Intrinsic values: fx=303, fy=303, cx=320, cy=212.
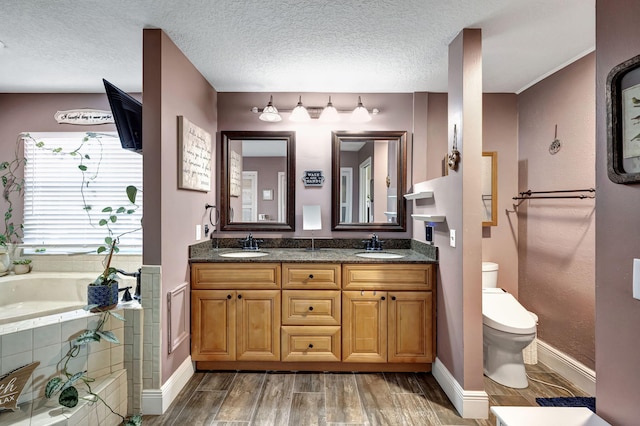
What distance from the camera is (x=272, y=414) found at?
6.20 feet

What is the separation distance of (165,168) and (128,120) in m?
0.43

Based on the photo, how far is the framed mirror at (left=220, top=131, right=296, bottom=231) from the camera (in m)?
2.92

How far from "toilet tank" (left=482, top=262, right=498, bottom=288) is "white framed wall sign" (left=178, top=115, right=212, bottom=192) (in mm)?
2527

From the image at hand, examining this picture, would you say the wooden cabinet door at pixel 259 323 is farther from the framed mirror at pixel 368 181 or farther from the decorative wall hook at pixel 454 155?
the decorative wall hook at pixel 454 155

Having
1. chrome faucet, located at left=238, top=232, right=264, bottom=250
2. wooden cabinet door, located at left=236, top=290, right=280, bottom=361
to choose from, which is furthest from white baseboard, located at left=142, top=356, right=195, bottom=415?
chrome faucet, located at left=238, top=232, right=264, bottom=250

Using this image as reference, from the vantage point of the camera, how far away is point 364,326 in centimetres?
234

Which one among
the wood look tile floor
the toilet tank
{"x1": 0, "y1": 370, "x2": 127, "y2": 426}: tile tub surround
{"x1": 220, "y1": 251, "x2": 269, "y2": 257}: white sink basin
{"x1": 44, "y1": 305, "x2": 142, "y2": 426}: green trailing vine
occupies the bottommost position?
the wood look tile floor

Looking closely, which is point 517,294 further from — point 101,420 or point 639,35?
point 101,420

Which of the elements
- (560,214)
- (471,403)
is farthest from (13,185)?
(560,214)

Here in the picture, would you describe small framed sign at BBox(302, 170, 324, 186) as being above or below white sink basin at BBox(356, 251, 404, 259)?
above

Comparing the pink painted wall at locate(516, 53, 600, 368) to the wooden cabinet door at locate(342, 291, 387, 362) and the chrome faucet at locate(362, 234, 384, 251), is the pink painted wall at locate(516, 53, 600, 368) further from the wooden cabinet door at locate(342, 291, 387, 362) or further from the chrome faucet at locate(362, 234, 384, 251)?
the wooden cabinet door at locate(342, 291, 387, 362)

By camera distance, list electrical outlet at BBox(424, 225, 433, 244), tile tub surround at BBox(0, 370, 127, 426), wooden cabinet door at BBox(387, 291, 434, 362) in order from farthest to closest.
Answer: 1. electrical outlet at BBox(424, 225, 433, 244)
2. wooden cabinet door at BBox(387, 291, 434, 362)
3. tile tub surround at BBox(0, 370, 127, 426)

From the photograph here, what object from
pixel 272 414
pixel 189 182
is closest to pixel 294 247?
pixel 189 182

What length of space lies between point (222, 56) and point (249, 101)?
27.2 inches
